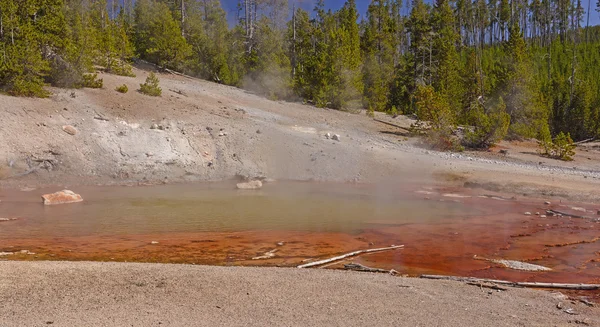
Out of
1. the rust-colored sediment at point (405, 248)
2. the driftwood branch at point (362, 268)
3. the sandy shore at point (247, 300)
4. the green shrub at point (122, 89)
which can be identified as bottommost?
the rust-colored sediment at point (405, 248)

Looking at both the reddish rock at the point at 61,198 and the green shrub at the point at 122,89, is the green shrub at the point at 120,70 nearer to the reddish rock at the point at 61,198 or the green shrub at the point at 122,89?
the green shrub at the point at 122,89

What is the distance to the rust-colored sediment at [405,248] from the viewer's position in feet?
29.5

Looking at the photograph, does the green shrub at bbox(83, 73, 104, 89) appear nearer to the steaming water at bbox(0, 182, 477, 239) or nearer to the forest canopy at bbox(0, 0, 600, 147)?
the forest canopy at bbox(0, 0, 600, 147)

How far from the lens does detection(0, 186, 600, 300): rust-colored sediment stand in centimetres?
900

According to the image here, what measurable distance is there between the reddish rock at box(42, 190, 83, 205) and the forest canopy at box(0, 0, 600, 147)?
8.11 m

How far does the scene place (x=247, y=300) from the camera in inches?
251

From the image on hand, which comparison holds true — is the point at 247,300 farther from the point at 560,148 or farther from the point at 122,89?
the point at 560,148

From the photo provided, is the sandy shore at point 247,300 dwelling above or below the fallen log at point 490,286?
above

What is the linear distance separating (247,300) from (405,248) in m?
5.18

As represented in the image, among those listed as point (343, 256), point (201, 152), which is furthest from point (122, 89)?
point (343, 256)

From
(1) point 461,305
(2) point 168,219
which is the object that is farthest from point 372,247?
(2) point 168,219

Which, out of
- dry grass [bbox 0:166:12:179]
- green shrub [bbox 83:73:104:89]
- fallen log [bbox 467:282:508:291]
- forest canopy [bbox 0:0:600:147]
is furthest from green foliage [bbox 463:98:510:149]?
dry grass [bbox 0:166:12:179]

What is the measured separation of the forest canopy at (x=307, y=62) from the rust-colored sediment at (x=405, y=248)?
14.2 metres

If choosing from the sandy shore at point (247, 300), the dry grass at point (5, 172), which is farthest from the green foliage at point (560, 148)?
the dry grass at point (5, 172)
